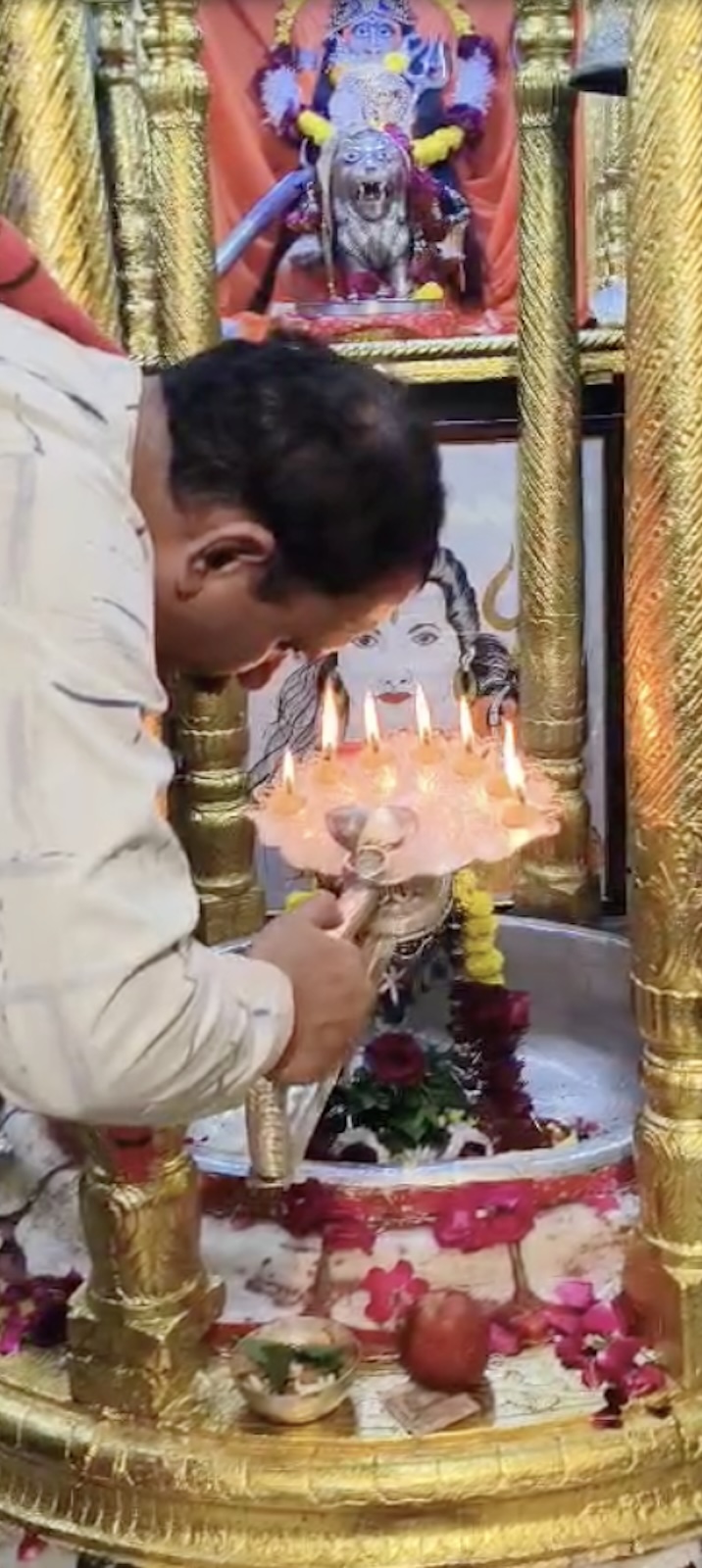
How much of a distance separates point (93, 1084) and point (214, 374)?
420 millimetres

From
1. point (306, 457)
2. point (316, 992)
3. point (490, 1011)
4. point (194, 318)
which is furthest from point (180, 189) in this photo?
point (316, 992)

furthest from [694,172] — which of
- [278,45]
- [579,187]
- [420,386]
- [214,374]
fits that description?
[278,45]

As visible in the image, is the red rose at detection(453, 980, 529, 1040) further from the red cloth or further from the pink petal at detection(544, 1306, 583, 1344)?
the red cloth

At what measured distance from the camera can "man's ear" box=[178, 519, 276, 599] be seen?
3.18 feet

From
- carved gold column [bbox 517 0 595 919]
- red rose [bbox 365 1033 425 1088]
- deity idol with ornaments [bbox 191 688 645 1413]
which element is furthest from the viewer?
carved gold column [bbox 517 0 595 919]

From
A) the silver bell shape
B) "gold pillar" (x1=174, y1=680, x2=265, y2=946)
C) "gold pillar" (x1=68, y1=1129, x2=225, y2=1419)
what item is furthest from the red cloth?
"gold pillar" (x1=174, y1=680, x2=265, y2=946)

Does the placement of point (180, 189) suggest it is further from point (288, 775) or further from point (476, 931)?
point (476, 931)

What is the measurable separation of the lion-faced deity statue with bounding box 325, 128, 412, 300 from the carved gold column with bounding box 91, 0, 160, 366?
0.40 metres

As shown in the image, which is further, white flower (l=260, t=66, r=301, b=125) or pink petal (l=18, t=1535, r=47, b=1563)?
white flower (l=260, t=66, r=301, b=125)

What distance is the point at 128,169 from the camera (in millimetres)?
2111

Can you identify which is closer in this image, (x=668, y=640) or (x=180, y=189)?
(x=668, y=640)

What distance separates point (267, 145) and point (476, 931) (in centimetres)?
136

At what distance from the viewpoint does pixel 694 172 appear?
1109mm

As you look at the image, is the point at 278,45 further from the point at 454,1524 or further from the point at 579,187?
the point at 454,1524
